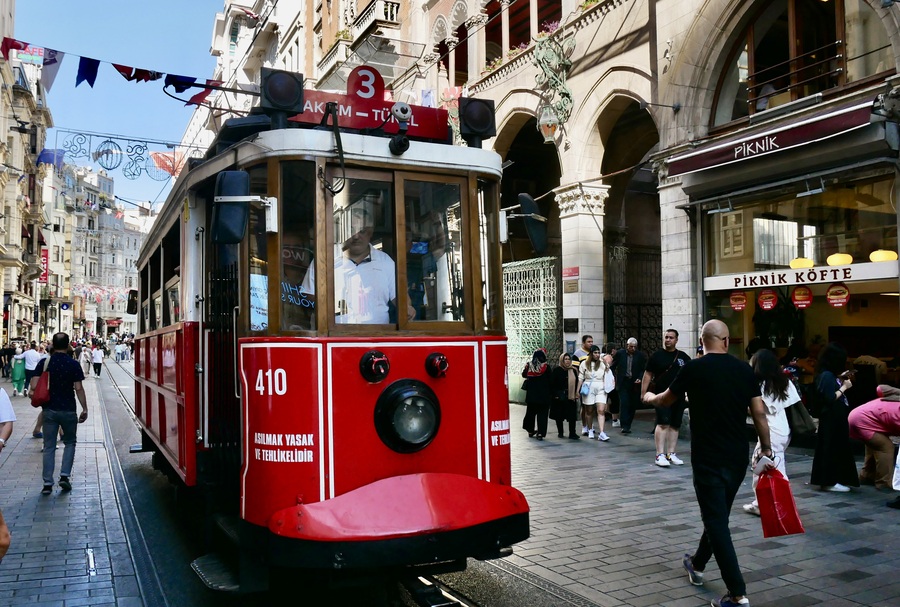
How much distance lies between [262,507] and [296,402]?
641mm

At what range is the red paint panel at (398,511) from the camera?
13.7 ft

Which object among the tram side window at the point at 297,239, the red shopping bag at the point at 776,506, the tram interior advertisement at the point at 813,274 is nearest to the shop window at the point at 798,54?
the tram interior advertisement at the point at 813,274

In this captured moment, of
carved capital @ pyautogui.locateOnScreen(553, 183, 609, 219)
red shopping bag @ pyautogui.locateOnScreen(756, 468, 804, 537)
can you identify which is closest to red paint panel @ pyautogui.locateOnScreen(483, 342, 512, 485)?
red shopping bag @ pyautogui.locateOnScreen(756, 468, 804, 537)

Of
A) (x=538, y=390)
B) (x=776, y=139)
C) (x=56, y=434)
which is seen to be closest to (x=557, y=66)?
(x=776, y=139)

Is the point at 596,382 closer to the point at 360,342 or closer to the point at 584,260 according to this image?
the point at 584,260

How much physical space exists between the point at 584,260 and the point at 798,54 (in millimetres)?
6229

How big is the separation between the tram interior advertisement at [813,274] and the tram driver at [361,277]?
8233 mm

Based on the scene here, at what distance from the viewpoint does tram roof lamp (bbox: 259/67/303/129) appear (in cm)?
464

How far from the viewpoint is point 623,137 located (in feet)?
69.3

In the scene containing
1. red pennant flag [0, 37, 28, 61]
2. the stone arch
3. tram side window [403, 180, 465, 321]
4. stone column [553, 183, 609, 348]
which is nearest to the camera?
tram side window [403, 180, 465, 321]

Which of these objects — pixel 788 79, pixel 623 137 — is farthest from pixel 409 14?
pixel 788 79

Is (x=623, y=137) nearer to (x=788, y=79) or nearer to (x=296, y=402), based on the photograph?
(x=788, y=79)

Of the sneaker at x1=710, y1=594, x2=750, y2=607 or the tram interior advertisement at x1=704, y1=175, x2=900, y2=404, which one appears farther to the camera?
the tram interior advertisement at x1=704, y1=175, x2=900, y2=404

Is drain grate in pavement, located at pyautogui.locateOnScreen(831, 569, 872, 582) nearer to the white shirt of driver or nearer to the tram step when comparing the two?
the white shirt of driver
